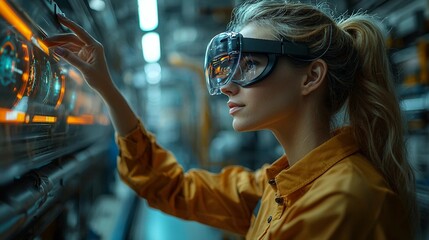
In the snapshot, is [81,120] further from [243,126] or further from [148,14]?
[148,14]

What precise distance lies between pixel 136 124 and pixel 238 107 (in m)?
0.52

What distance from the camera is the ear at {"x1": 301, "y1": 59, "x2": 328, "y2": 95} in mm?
1044

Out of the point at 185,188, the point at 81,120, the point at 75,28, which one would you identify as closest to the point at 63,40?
the point at 75,28

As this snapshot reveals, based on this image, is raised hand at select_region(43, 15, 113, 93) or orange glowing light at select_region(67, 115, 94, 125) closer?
raised hand at select_region(43, 15, 113, 93)

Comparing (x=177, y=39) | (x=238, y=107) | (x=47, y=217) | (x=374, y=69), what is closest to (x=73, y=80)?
(x=47, y=217)

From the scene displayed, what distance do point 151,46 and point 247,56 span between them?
Answer: 3335 mm

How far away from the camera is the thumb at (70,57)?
3.57 ft

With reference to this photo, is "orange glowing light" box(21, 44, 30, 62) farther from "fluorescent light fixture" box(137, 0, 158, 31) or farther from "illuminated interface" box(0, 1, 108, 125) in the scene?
"fluorescent light fixture" box(137, 0, 158, 31)

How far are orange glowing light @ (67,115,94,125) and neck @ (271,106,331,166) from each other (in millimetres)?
962

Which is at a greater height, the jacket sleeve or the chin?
the chin

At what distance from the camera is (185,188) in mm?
1503

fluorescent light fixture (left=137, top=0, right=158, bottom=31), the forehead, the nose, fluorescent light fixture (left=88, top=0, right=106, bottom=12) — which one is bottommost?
the nose

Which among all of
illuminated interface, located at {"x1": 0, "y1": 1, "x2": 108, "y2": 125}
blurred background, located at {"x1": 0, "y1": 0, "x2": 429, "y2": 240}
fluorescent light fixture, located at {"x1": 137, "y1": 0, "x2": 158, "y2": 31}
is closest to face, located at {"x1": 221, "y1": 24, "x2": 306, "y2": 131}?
blurred background, located at {"x1": 0, "y1": 0, "x2": 429, "y2": 240}

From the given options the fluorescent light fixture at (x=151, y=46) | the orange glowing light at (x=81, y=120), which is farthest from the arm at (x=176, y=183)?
the fluorescent light fixture at (x=151, y=46)
